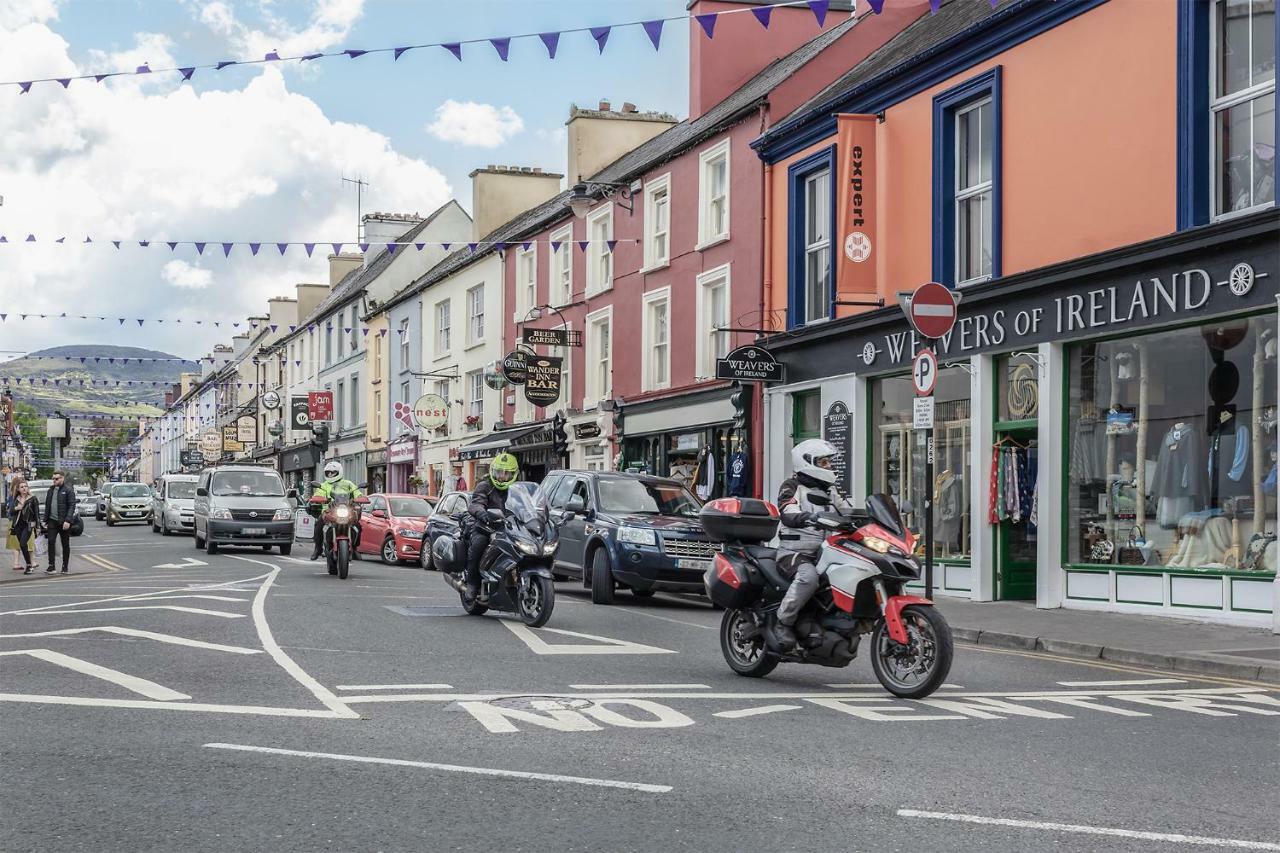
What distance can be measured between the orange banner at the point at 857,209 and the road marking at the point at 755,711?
41.9ft

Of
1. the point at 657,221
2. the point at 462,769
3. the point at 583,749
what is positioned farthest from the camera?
the point at 657,221

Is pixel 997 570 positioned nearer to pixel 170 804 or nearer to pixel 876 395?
pixel 876 395

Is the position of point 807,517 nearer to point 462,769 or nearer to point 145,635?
point 462,769

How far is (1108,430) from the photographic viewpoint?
16.0m

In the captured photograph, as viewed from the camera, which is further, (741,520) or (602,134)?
(602,134)

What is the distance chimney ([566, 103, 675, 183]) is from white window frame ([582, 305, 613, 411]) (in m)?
5.34

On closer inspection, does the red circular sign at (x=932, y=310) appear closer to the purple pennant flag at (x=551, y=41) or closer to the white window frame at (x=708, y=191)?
the purple pennant flag at (x=551, y=41)

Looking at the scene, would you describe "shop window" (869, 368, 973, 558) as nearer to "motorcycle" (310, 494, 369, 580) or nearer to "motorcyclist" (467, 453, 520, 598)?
"motorcyclist" (467, 453, 520, 598)

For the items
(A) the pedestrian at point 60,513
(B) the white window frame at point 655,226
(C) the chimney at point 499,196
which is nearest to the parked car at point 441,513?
(A) the pedestrian at point 60,513

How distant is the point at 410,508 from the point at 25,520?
7.44 meters

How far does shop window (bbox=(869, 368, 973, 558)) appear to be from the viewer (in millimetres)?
18703

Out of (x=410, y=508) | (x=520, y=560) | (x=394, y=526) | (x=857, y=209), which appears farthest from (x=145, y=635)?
(x=410, y=508)

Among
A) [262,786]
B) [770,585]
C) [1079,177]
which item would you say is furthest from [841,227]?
[262,786]

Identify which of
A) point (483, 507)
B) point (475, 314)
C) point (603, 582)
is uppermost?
point (475, 314)
